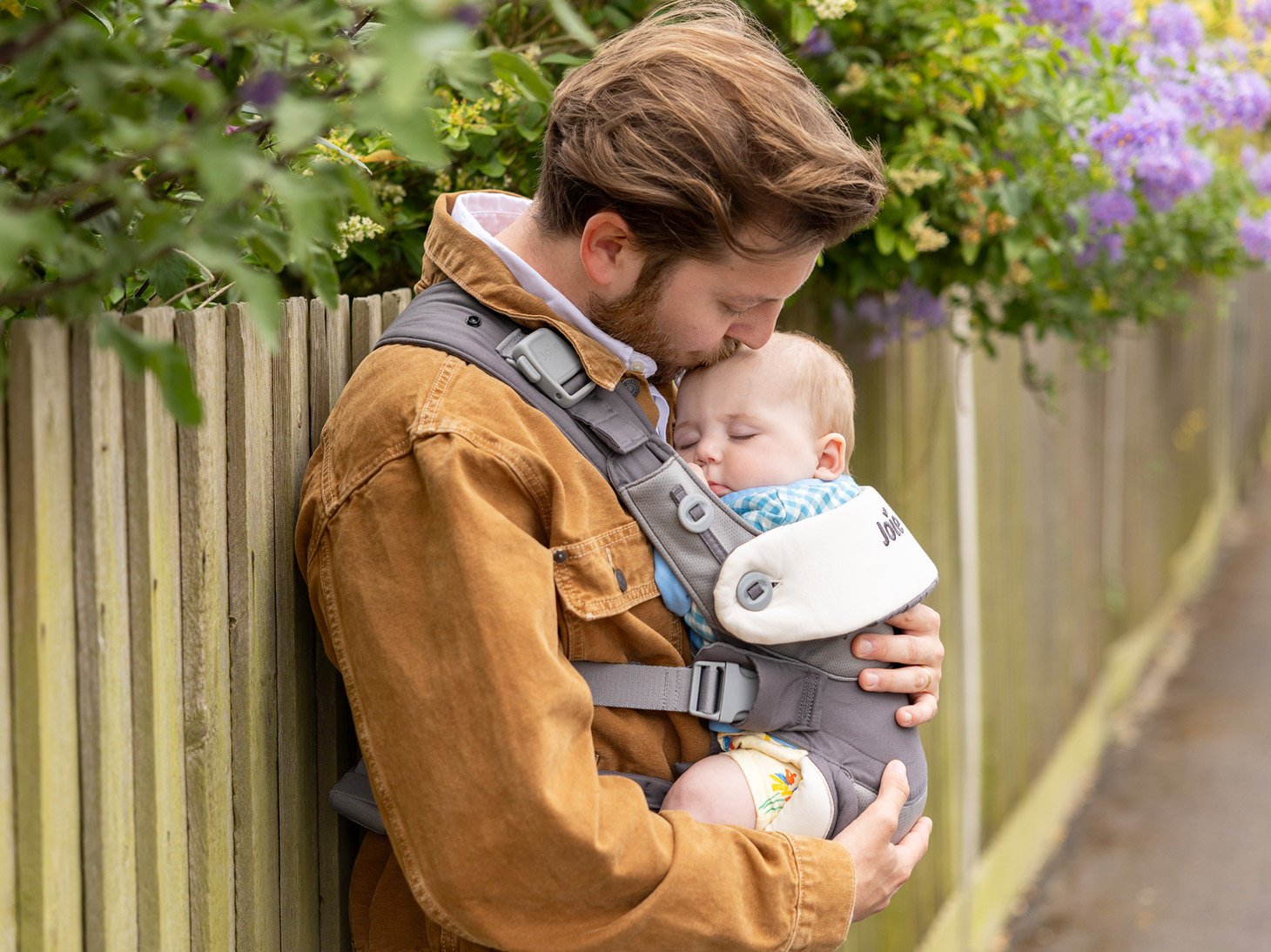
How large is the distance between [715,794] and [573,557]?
1.28 ft

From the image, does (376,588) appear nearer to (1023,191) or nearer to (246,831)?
(246,831)

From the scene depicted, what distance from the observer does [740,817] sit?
1.64 metres

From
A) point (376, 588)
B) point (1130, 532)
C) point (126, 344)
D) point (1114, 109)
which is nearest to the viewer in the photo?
point (126, 344)

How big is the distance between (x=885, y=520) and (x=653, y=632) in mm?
409

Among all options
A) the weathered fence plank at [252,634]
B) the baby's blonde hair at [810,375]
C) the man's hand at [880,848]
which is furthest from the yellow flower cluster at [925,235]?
the weathered fence plank at [252,634]

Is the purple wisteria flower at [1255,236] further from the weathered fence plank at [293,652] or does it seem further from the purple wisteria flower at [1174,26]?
the weathered fence plank at [293,652]

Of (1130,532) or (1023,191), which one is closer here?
(1023,191)

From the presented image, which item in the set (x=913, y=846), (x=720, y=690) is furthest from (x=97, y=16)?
(x=913, y=846)

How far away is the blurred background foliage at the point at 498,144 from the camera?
94 centimetres

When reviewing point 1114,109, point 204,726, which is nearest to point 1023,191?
point 1114,109

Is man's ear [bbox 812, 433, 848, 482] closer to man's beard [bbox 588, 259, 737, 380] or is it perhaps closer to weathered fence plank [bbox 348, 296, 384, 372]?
man's beard [bbox 588, 259, 737, 380]

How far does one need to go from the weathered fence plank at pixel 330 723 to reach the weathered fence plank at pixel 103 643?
0.40 meters

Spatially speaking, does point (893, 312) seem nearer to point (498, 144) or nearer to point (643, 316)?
point (498, 144)

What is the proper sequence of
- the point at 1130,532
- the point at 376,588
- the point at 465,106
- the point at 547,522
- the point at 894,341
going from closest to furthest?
1. the point at 376,588
2. the point at 547,522
3. the point at 465,106
4. the point at 894,341
5. the point at 1130,532
